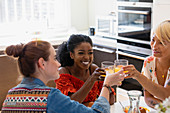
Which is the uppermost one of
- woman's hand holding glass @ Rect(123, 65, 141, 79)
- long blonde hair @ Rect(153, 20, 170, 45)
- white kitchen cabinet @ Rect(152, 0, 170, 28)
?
white kitchen cabinet @ Rect(152, 0, 170, 28)

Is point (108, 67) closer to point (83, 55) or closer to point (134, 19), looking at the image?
point (83, 55)

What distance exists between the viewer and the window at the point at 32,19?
4.48 metres

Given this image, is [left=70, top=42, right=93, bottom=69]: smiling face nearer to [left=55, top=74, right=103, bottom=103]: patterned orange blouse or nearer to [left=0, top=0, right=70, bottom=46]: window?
[left=55, top=74, right=103, bottom=103]: patterned orange blouse

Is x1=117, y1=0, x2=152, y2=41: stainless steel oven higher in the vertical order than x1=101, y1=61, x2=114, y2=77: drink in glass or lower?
higher

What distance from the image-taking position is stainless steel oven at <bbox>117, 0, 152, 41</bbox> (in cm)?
348

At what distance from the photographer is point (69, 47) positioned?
221 centimetres

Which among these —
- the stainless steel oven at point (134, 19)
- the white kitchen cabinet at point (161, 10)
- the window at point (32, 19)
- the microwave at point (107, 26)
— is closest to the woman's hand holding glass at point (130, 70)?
the white kitchen cabinet at point (161, 10)

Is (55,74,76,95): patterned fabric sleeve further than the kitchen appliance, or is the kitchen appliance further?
the kitchen appliance

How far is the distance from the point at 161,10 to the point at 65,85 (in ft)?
5.92

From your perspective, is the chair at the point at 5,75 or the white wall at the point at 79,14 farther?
the white wall at the point at 79,14

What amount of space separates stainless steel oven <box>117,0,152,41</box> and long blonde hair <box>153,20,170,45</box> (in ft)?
4.89

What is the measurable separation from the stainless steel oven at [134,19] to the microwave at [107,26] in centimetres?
17

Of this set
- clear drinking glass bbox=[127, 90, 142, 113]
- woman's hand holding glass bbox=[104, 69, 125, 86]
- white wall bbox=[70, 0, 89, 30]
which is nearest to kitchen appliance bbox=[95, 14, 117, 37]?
white wall bbox=[70, 0, 89, 30]

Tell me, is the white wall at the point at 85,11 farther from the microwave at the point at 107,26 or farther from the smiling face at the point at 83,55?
the smiling face at the point at 83,55
